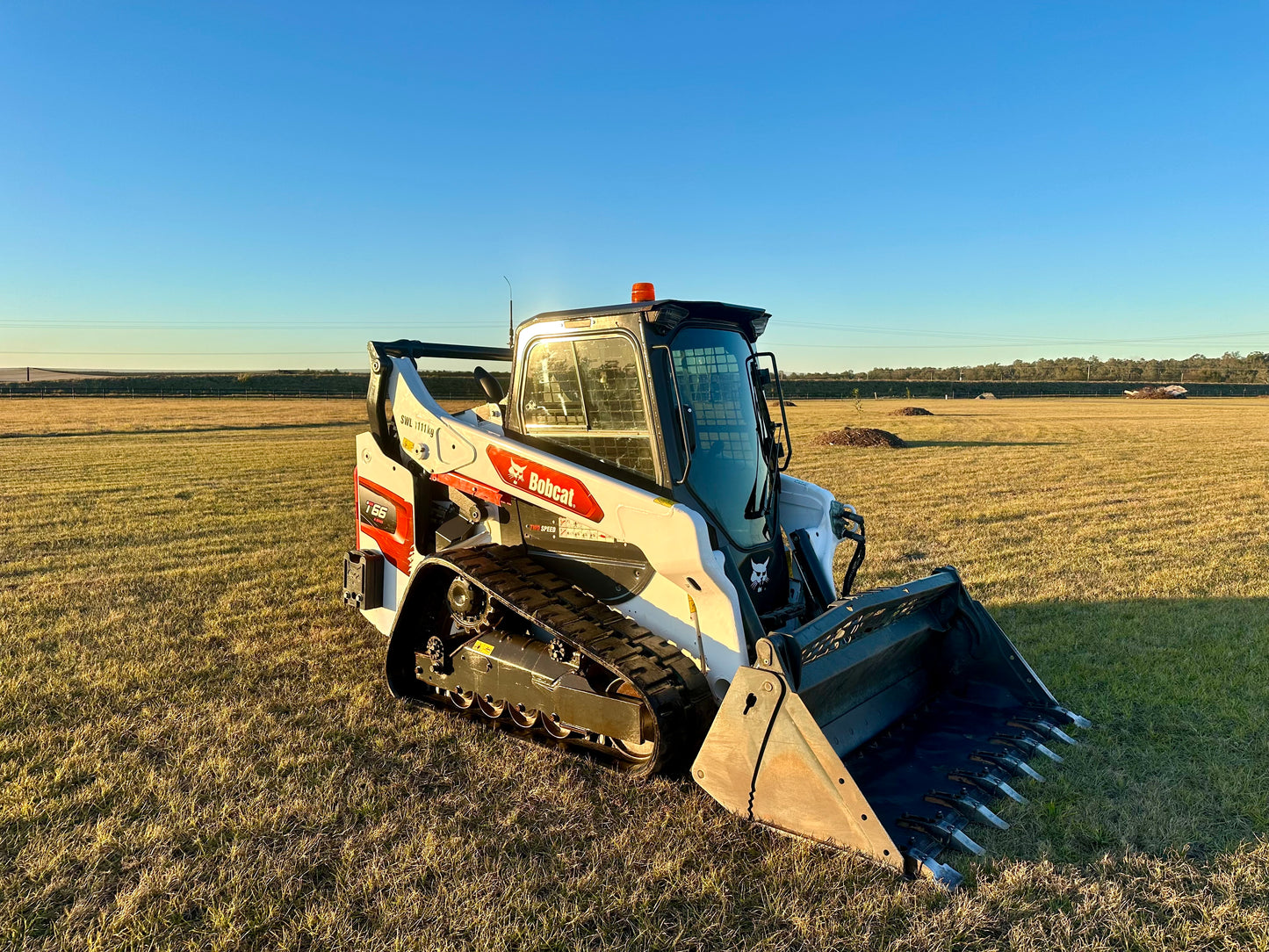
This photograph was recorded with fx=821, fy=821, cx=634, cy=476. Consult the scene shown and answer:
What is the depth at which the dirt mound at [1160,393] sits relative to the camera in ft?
214

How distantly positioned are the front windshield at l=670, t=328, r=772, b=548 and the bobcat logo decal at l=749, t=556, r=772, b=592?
0.46 feet

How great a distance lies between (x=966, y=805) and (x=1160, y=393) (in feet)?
245

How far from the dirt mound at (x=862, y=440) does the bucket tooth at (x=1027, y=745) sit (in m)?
20.0

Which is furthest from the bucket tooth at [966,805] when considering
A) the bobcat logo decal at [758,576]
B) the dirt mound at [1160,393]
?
the dirt mound at [1160,393]

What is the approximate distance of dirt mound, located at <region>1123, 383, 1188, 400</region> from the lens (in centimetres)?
6538

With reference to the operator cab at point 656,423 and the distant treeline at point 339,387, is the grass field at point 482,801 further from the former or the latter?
the distant treeline at point 339,387

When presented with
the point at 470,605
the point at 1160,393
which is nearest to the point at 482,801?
the point at 470,605

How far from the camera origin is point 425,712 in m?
5.53

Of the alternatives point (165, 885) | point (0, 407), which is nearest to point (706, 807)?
point (165, 885)

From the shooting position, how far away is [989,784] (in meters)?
4.24

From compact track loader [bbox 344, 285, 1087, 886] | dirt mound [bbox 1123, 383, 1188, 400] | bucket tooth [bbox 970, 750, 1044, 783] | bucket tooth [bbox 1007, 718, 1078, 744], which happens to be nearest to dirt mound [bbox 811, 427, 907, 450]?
compact track loader [bbox 344, 285, 1087, 886]

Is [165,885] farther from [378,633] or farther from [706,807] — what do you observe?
[378,633]

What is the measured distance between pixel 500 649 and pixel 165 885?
207cm

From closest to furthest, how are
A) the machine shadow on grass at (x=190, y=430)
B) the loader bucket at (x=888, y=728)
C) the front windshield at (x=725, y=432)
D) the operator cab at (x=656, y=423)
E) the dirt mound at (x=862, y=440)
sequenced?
the loader bucket at (x=888, y=728) → the operator cab at (x=656, y=423) → the front windshield at (x=725, y=432) → the dirt mound at (x=862, y=440) → the machine shadow on grass at (x=190, y=430)
